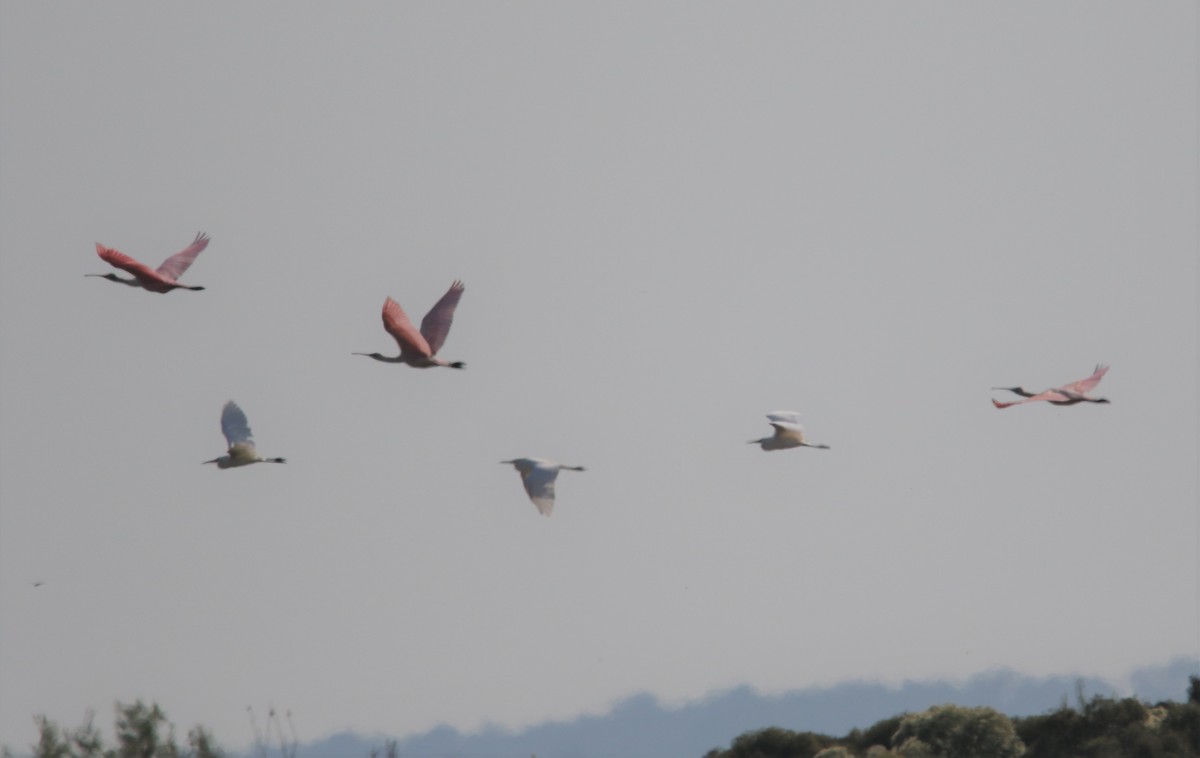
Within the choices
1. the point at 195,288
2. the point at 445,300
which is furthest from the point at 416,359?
the point at 195,288

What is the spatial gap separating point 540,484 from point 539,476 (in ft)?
0.59

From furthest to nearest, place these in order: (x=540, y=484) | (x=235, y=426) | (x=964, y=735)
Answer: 1. (x=964, y=735)
2. (x=235, y=426)
3. (x=540, y=484)

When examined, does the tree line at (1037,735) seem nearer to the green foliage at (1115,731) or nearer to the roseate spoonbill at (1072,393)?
the green foliage at (1115,731)

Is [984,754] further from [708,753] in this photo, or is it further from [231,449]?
[231,449]

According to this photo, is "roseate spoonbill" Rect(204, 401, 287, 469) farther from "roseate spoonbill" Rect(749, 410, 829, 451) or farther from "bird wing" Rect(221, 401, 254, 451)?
"roseate spoonbill" Rect(749, 410, 829, 451)

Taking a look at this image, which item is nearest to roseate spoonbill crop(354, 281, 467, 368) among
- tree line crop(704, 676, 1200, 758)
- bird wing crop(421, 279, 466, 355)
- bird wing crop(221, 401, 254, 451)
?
bird wing crop(421, 279, 466, 355)

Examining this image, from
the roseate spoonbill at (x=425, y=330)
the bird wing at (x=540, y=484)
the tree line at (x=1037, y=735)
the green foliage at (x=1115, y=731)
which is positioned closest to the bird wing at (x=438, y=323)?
the roseate spoonbill at (x=425, y=330)

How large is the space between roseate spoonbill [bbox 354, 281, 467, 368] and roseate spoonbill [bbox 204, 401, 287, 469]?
4.61 meters

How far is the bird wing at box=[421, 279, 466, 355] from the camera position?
4703 centimetres

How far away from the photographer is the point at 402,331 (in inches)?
1823

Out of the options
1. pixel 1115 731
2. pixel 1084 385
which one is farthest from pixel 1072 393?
pixel 1115 731

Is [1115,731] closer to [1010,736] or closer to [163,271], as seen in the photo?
[1010,736]

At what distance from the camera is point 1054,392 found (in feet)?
167

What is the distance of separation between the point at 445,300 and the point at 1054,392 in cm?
1338
